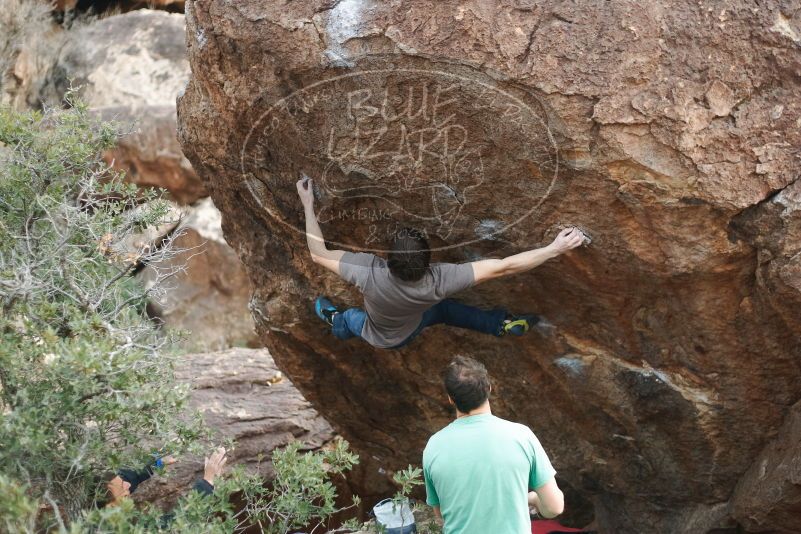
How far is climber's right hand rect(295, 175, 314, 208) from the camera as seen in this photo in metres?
4.84

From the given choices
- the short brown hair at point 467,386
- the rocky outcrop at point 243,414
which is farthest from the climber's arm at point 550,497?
the rocky outcrop at point 243,414

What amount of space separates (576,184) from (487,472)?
1.48m

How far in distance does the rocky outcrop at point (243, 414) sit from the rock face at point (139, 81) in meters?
3.31

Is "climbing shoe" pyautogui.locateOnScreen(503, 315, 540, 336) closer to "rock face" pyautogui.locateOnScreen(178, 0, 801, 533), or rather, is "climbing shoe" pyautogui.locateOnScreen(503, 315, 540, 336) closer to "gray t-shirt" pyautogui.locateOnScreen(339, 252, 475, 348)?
"rock face" pyautogui.locateOnScreen(178, 0, 801, 533)

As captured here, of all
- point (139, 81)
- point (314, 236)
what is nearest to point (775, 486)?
point (314, 236)

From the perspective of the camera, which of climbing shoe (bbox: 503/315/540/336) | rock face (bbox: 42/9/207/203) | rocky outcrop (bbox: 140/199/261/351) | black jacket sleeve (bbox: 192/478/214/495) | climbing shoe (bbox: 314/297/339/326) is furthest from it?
rocky outcrop (bbox: 140/199/261/351)

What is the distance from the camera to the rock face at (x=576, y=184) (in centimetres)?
391

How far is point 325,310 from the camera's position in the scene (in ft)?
17.7

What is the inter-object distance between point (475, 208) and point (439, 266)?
345 mm

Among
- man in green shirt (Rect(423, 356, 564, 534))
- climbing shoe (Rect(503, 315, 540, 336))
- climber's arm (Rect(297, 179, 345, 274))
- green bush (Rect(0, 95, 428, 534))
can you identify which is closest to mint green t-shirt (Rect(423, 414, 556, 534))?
man in green shirt (Rect(423, 356, 564, 534))

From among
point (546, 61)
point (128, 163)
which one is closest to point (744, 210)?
point (546, 61)

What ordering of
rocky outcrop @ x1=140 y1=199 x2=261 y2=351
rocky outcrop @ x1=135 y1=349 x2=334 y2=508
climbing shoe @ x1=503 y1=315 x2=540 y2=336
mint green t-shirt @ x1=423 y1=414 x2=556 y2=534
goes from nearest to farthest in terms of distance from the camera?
1. mint green t-shirt @ x1=423 y1=414 x2=556 y2=534
2. climbing shoe @ x1=503 y1=315 x2=540 y2=336
3. rocky outcrop @ x1=135 y1=349 x2=334 y2=508
4. rocky outcrop @ x1=140 y1=199 x2=261 y2=351

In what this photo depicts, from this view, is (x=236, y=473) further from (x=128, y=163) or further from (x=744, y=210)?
(x=128, y=163)

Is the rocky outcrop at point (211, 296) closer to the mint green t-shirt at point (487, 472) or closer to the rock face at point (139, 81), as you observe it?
the rock face at point (139, 81)
